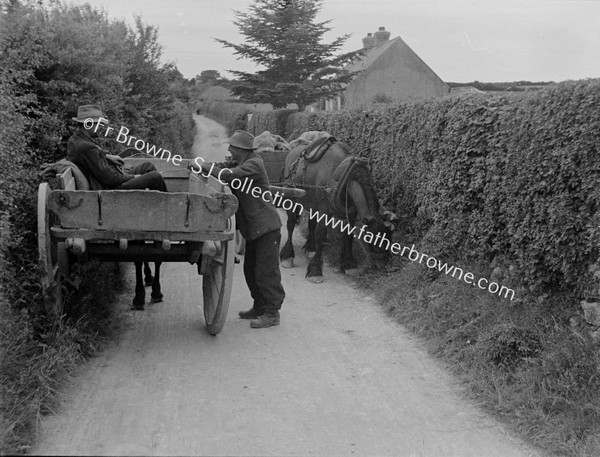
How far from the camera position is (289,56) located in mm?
33906

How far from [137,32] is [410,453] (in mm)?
15769

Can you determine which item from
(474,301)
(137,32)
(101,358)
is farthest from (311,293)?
(137,32)

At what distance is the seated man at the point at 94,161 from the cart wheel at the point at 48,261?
40.3 inches

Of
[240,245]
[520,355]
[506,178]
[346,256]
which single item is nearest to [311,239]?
[240,245]

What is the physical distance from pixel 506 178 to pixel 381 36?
45.6 m

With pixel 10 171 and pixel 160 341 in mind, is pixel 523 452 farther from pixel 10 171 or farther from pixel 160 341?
pixel 10 171

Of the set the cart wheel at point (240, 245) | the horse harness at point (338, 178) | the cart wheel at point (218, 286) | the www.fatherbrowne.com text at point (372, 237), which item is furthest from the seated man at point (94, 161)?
the cart wheel at point (240, 245)

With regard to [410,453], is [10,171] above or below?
above

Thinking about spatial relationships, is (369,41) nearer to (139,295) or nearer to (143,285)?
(143,285)

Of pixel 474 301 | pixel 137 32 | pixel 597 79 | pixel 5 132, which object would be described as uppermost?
pixel 137 32

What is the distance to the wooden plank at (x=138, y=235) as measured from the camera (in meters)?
5.73

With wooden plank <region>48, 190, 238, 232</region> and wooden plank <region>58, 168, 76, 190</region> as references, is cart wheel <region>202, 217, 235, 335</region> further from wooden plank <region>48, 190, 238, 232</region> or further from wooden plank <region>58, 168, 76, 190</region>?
wooden plank <region>58, 168, 76, 190</region>

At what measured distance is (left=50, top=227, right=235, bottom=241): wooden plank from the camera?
5730 mm

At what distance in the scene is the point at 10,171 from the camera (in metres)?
5.78
